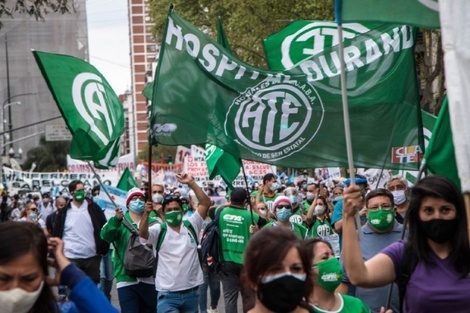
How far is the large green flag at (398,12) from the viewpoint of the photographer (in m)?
5.68

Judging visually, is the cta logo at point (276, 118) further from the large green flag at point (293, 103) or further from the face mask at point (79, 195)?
the face mask at point (79, 195)

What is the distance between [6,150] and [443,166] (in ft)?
260

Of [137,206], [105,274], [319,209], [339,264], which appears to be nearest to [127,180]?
[105,274]

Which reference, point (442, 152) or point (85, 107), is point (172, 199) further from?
point (442, 152)

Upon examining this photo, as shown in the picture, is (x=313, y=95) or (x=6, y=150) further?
(x=6, y=150)

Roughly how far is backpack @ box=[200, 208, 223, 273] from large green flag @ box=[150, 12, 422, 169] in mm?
2901

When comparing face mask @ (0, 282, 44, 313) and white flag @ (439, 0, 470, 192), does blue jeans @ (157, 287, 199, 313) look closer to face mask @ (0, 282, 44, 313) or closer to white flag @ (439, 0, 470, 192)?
white flag @ (439, 0, 470, 192)

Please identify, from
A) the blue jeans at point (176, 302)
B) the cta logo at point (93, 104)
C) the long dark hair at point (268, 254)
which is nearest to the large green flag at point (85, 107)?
the cta logo at point (93, 104)

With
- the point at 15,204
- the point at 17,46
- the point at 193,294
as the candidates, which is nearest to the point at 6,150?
the point at 17,46

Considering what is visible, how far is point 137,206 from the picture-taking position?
468 inches

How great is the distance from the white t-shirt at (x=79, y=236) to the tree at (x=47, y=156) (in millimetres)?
74346

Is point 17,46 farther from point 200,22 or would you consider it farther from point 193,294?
point 193,294

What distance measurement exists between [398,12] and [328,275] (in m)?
1.20

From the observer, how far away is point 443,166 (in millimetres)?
5852
